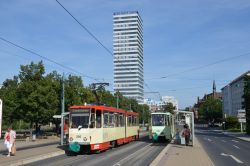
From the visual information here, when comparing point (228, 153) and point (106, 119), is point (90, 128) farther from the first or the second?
point (228, 153)

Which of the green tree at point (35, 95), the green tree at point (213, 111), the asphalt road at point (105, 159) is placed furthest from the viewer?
the green tree at point (213, 111)

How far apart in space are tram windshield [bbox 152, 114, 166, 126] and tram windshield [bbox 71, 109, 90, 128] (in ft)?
48.5

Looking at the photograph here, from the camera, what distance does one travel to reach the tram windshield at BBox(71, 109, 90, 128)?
2644cm

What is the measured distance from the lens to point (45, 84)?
4759 cm

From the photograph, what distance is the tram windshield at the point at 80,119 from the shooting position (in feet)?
86.7

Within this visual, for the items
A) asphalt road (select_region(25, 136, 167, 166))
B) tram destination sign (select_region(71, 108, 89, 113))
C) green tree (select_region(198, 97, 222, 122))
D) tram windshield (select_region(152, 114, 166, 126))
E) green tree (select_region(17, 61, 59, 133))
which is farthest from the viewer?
green tree (select_region(198, 97, 222, 122))

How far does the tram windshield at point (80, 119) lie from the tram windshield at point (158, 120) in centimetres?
1478

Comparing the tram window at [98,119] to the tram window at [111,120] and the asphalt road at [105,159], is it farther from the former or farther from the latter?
the tram window at [111,120]

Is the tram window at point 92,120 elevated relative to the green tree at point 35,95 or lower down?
lower down

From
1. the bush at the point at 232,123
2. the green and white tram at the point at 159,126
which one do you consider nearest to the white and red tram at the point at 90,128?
the green and white tram at the point at 159,126

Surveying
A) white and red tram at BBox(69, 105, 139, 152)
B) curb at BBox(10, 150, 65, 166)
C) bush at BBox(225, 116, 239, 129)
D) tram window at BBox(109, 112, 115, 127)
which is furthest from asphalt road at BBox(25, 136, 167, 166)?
bush at BBox(225, 116, 239, 129)

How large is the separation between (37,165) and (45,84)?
29.3 m

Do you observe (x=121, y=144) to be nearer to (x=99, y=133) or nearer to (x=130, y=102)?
(x=99, y=133)

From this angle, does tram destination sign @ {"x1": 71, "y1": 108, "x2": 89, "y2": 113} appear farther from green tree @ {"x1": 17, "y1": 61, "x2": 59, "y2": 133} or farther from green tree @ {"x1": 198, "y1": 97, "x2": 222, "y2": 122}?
green tree @ {"x1": 198, "y1": 97, "x2": 222, "y2": 122}
